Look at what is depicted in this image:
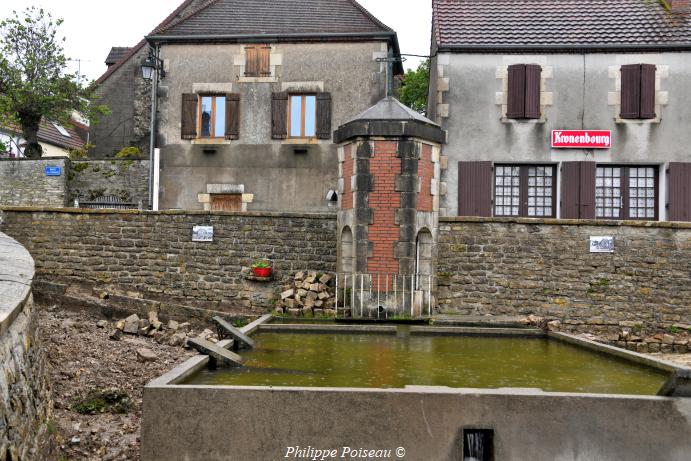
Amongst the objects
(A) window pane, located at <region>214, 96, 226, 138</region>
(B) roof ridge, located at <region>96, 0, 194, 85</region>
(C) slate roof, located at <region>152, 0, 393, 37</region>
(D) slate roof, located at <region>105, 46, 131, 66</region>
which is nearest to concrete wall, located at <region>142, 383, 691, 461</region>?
(A) window pane, located at <region>214, 96, 226, 138</region>

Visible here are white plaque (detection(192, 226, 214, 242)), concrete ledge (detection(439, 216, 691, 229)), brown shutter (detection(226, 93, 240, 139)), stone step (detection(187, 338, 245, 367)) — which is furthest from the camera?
brown shutter (detection(226, 93, 240, 139))

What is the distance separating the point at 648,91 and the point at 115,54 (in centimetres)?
2353

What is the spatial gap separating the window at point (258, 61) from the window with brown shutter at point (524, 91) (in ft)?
23.0

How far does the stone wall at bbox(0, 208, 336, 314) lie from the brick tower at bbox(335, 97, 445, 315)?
152 cm

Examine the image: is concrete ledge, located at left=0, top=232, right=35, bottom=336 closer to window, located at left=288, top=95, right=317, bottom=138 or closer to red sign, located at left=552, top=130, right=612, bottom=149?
window, located at left=288, top=95, right=317, bottom=138

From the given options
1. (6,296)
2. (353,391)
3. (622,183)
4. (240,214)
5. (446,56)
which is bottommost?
(353,391)

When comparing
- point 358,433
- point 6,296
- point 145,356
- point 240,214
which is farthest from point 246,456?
point 240,214

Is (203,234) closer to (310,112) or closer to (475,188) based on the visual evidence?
(310,112)

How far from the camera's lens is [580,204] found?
1744 centimetres

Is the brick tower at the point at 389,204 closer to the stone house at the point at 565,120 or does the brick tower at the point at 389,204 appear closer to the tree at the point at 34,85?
the stone house at the point at 565,120

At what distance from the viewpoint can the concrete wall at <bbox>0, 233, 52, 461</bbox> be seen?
4.77m

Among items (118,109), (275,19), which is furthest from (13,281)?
(118,109)

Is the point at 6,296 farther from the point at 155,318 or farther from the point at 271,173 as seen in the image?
the point at 271,173

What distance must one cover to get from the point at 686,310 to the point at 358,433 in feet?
31.6
